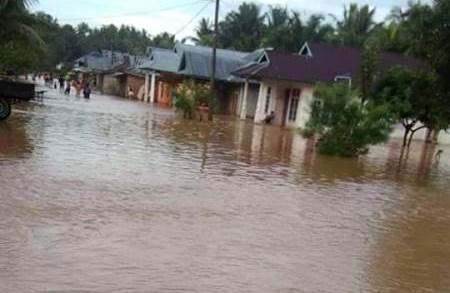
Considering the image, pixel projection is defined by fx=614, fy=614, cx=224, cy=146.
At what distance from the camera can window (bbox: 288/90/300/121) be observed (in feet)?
117

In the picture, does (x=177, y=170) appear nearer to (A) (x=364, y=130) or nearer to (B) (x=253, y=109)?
(A) (x=364, y=130)

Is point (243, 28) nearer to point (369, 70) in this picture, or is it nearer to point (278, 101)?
point (278, 101)

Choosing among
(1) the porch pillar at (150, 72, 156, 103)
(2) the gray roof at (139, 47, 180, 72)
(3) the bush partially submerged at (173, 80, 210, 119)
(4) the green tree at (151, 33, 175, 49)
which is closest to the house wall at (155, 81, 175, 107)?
(1) the porch pillar at (150, 72, 156, 103)

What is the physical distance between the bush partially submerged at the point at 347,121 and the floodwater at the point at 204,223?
3.00 metres

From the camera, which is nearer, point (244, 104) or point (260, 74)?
point (260, 74)

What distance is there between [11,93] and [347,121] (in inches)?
433

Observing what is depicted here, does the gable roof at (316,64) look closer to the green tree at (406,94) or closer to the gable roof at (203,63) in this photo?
the gable roof at (203,63)

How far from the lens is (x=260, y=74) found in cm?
3447

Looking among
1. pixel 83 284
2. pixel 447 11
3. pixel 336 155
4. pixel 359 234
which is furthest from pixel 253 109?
pixel 83 284

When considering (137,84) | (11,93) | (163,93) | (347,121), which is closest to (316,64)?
(347,121)

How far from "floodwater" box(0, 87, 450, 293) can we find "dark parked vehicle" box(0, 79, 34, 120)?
3321 millimetres

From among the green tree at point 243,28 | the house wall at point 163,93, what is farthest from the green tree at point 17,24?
the green tree at point 243,28

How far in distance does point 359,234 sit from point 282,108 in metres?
28.0

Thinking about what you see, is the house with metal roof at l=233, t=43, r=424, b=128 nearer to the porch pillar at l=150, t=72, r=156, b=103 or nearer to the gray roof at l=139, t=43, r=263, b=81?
the gray roof at l=139, t=43, r=263, b=81
